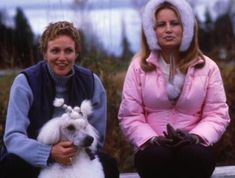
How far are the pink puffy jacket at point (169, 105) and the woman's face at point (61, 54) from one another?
0.51 meters

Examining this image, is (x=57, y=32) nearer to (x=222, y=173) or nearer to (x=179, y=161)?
(x=179, y=161)

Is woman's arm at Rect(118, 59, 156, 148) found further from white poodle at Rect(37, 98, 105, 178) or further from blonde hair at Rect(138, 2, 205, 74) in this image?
white poodle at Rect(37, 98, 105, 178)

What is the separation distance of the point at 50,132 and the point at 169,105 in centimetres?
88

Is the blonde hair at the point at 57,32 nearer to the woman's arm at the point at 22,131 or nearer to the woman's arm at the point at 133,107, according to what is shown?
the woman's arm at the point at 22,131

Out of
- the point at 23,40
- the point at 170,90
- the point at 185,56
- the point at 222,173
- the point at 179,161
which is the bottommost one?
the point at 222,173

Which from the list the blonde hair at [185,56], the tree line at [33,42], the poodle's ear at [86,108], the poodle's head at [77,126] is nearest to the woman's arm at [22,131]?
the poodle's head at [77,126]

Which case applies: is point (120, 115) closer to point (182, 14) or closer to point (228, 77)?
point (182, 14)

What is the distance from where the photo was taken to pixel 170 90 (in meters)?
4.64

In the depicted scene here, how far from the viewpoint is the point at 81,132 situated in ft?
13.6

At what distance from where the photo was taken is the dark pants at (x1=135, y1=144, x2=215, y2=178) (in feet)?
14.6

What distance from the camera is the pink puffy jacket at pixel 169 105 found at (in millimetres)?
4668

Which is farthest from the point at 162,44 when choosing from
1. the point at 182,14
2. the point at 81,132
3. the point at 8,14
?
the point at 8,14

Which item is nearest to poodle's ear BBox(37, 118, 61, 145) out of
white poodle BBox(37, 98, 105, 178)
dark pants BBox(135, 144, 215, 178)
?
white poodle BBox(37, 98, 105, 178)

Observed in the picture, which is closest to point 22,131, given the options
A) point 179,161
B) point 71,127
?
point 71,127
